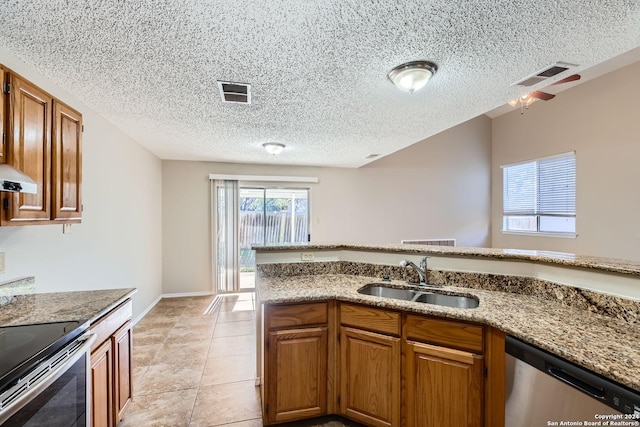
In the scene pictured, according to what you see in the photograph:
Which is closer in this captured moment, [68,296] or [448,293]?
[68,296]

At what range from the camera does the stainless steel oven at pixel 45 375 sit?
0.92 m

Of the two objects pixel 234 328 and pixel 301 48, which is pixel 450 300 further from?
pixel 234 328

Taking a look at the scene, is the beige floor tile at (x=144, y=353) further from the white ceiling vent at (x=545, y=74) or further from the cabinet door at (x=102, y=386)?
the white ceiling vent at (x=545, y=74)

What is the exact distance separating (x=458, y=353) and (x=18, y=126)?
2.54 m

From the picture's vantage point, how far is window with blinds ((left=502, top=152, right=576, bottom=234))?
4.82 meters

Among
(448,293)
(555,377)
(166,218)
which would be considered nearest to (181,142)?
(166,218)

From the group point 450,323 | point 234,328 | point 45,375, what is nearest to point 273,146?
point 234,328

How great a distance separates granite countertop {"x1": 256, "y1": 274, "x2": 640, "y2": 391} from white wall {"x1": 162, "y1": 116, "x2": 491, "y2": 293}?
3.36 m

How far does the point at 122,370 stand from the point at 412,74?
109 inches

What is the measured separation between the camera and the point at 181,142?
12.1 ft

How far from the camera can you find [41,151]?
1509 mm

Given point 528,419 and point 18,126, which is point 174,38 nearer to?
point 18,126

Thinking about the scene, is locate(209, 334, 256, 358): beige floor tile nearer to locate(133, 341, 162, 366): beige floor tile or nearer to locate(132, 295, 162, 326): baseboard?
locate(133, 341, 162, 366): beige floor tile

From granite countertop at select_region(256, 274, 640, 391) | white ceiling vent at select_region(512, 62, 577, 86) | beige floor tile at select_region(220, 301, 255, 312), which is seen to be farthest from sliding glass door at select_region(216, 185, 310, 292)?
white ceiling vent at select_region(512, 62, 577, 86)
